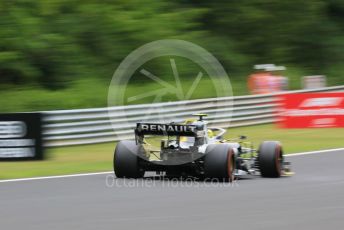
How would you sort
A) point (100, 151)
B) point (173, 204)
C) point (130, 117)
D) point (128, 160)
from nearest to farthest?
point (173, 204) → point (128, 160) → point (100, 151) → point (130, 117)

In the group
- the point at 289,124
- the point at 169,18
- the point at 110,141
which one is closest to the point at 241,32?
the point at 169,18

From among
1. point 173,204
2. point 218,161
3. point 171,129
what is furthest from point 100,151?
point 173,204

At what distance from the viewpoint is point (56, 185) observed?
36.6 ft

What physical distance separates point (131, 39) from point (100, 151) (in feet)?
36.2

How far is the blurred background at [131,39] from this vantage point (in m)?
24.1

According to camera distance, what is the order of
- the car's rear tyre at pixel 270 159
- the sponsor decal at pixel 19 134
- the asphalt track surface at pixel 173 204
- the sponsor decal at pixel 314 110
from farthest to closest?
the sponsor decal at pixel 314 110 < the sponsor decal at pixel 19 134 < the car's rear tyre at pixel 270 159 < the asphalt track surface at pixel 173 204

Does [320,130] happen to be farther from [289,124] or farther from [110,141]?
[110,141]

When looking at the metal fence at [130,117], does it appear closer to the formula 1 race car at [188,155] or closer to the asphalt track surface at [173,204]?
the formula 1 race car at [188,155]

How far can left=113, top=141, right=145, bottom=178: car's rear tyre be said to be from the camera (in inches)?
438

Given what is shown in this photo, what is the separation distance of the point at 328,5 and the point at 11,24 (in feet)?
56.7

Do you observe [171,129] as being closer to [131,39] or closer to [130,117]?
[130,117]

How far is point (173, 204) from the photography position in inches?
356

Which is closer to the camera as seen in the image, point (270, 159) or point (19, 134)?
point (270, 159)

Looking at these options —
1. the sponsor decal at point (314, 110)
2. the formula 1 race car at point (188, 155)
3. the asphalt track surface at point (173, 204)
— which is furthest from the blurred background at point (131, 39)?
the asphalt track surface at point (173, 204)
